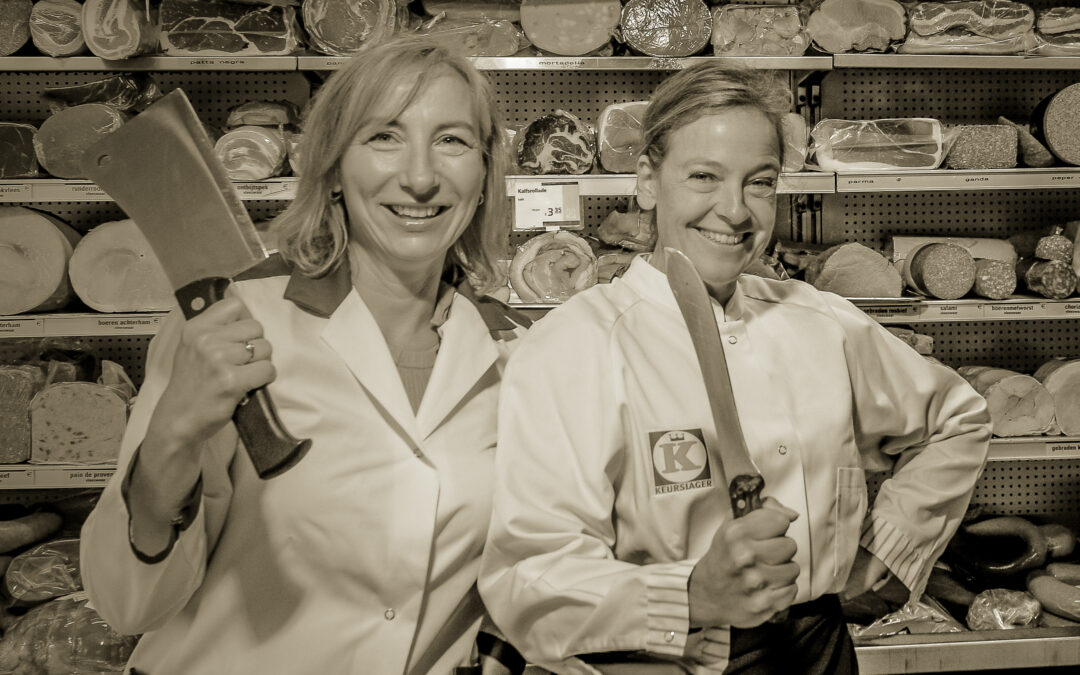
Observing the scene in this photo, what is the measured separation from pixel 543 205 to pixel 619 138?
389 mm

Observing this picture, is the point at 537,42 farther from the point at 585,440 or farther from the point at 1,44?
the point at 585,440

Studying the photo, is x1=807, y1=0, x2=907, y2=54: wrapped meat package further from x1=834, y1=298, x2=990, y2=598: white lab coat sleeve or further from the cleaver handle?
the cleaver handle

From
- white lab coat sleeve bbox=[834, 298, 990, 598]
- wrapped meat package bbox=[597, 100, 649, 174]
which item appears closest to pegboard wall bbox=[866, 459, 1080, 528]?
wrapped meat package bbox=[597, 100, 649, 174]

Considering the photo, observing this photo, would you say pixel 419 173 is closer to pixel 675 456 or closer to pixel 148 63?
pixel 675 456

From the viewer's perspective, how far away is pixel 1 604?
269cm

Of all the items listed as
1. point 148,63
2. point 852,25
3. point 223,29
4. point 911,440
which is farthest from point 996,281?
point 148,63

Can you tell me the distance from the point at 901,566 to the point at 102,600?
136 cm

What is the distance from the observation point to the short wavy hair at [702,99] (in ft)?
4.23

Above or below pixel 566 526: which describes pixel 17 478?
below

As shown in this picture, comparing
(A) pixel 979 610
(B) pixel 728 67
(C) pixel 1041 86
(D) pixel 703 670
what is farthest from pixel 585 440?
(C) pixel 1041 86

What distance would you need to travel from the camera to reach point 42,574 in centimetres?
269

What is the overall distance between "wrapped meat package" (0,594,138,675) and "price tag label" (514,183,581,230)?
195 centimetres

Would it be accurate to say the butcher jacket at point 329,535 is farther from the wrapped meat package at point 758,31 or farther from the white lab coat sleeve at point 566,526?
the wrapped meat package at point 758,31

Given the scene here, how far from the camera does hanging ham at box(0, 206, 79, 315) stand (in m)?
2.71
